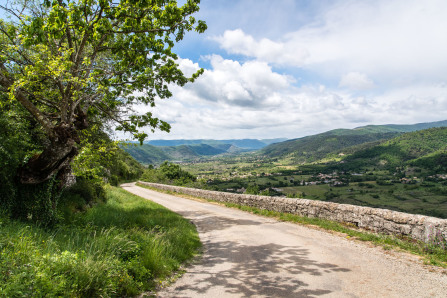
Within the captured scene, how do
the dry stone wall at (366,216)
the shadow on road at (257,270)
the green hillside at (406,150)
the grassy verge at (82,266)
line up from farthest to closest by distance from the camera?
the green hillside at (406,150) < the dry stone wall at (366,216) < the shadow on road at (257,270) < the grassy verge at (82,266)

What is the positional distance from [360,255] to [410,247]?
1.67m

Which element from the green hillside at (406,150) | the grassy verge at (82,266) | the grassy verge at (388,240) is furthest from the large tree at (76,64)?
the green hillside at (406,150)

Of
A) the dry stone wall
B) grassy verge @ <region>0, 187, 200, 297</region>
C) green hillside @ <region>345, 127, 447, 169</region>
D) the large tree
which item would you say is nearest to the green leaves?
the large tree

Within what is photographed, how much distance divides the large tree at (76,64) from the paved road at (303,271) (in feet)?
18.0

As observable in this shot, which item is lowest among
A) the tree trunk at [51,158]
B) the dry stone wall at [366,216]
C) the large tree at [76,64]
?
the dry stone wall at [366,216]

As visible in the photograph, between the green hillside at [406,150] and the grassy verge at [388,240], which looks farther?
the green hillside at [406,150]

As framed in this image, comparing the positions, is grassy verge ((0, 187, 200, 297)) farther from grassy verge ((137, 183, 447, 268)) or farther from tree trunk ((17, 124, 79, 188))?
grassy verge ((137, 183, 447, 268))

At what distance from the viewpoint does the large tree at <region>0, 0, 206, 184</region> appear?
6.20m

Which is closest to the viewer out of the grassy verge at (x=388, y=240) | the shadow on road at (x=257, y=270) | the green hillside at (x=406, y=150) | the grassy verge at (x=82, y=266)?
the grassy verge at (x=82, y=266)

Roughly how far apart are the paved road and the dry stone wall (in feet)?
4.42

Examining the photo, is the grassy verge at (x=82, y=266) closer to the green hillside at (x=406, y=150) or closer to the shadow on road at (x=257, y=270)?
the shadow on road at (x=257, y=270)

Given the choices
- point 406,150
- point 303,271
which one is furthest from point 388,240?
point 406,150

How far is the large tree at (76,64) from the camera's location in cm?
620

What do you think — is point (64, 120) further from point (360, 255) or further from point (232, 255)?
point (360, 255)
